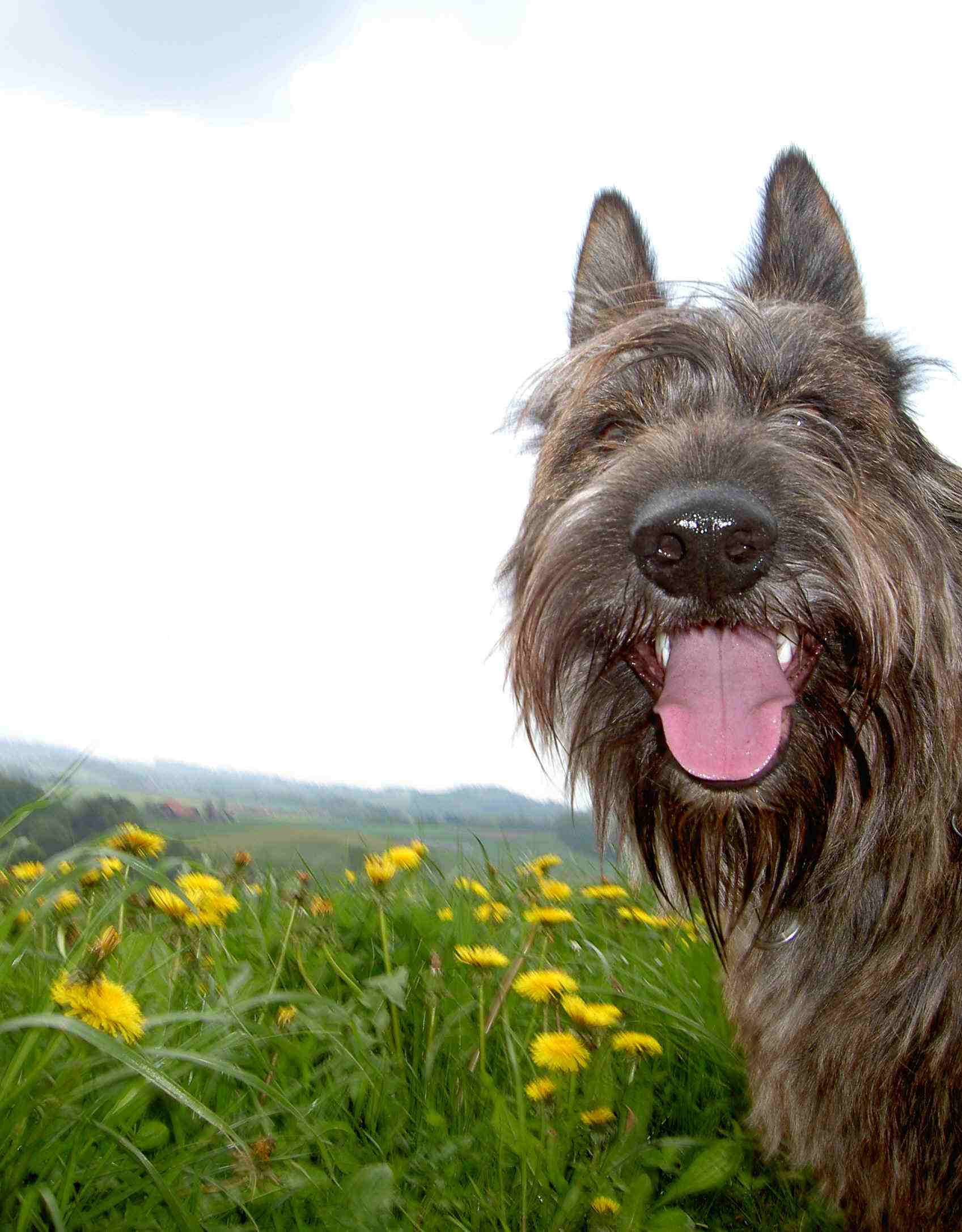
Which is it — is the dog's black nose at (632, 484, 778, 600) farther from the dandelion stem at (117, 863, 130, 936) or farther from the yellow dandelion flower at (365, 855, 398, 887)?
the dandelion stem at (117, 863, 130, 936)

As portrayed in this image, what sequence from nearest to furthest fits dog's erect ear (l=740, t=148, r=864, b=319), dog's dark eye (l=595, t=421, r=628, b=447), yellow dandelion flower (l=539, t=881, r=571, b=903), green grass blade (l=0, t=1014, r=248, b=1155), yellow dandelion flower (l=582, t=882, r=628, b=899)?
green grass blade (l=0, t=1014, r=248, b=1155) → dog's dark eye (l=595, t=421, r=628, b=447) → dog's erect ear (l=740, t=148, r=864, b=319) → yellow dandelion flower (l=539, t=881, r=571, b=903) → yellow dandelion flower (l=582, t=882, r=628, b=899)

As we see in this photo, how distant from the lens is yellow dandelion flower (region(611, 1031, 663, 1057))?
264cm

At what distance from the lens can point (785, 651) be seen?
8.30 feet

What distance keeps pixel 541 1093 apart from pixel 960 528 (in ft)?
5.31

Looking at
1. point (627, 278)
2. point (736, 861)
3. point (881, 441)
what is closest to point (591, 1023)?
point (736, 861)

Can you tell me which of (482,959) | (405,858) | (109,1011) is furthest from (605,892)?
(109,1011)

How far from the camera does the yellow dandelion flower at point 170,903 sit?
2455 mm

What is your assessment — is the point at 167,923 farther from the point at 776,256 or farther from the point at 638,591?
the point at 776,256

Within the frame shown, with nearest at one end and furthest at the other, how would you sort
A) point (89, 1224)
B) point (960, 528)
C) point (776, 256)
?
1. point (89, 1224)
2. point (960, 528)
3. point (776, 256)

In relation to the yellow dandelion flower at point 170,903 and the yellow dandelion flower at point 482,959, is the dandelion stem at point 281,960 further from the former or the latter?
the yellow dandelion flower at point 482,959

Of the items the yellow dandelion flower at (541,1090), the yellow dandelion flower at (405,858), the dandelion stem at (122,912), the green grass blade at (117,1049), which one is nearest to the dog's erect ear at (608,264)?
the yellow dandelion flower at (405,858)

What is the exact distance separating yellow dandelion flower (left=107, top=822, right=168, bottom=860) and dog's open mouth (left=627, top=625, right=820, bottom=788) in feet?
3.73

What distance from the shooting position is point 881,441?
2750 millimetres

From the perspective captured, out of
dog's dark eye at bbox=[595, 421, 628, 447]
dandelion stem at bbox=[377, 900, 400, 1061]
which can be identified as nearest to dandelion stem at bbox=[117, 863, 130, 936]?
dandelion stem at bbox=[377, 900, 400, 1061]
